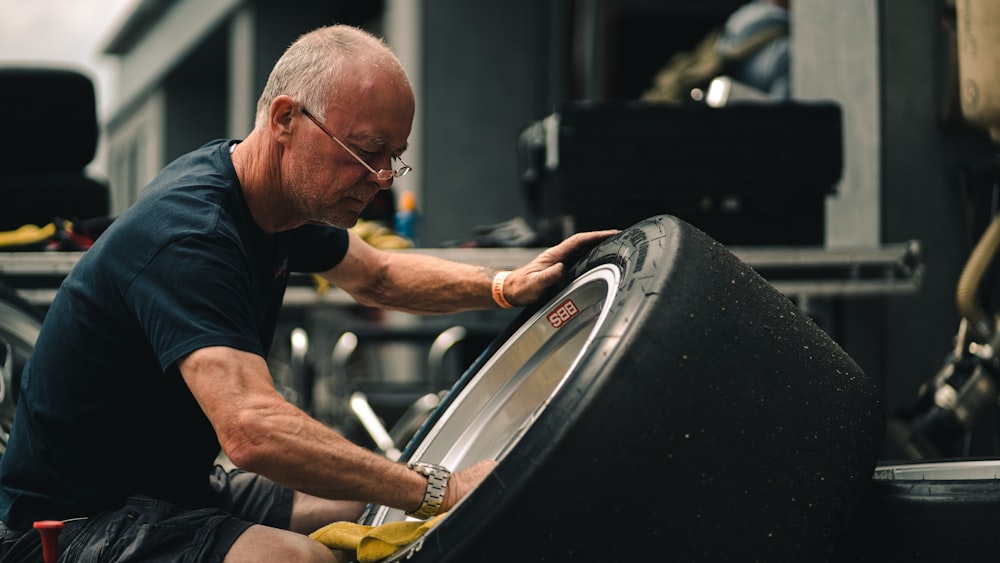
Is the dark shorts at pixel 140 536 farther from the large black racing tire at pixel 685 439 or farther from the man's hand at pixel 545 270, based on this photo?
the man's hand at pixel 545 270

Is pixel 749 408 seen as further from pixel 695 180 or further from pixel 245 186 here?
pixel 695 180

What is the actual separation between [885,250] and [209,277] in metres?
2.39

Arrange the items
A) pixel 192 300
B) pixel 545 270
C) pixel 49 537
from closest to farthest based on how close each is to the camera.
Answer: pixel 192 300, pixel 49 537, pixel 545 270

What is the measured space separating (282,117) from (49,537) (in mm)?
809

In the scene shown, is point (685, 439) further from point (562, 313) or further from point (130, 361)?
point (130, 361)

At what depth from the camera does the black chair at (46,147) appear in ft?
12.9

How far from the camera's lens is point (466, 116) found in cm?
809

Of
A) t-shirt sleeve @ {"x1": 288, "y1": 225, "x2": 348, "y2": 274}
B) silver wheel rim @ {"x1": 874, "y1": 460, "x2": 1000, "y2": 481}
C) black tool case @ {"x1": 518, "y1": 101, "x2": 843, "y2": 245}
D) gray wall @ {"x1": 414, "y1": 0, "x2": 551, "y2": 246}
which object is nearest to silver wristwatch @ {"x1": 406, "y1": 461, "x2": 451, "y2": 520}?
t-shirt sleeve @ {"x1": 288, "y1": 225, "x2": 348, "y2": 274}

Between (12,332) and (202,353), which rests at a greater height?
(202,353)

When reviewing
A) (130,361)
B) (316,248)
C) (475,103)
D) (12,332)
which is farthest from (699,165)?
(475,103)

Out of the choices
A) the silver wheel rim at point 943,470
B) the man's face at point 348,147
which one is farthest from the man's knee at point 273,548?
the silver wheel rim at point 943,470

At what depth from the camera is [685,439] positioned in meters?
1.76

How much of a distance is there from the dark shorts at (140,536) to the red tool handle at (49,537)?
0.05 metres

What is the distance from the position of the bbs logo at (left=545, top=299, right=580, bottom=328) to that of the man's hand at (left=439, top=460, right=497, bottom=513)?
1.51ft
